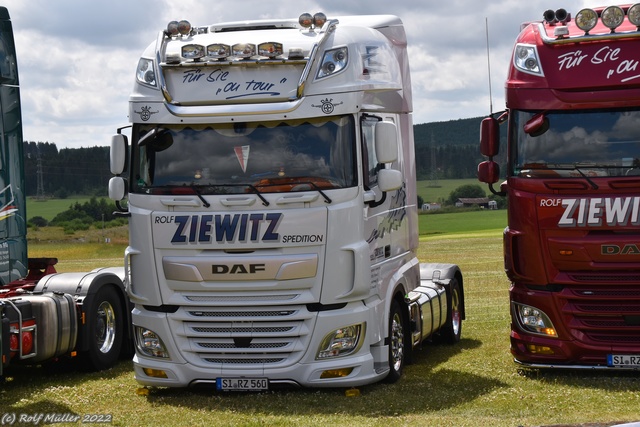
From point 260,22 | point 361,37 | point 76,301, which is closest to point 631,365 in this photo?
point 361,37

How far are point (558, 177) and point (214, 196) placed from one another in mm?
3715

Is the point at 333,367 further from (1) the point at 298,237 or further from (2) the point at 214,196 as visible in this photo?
(2) the point at 214,196

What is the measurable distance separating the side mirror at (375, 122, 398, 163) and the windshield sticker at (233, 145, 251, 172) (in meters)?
1.32

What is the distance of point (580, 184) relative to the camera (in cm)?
1173

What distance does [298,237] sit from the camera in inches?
433

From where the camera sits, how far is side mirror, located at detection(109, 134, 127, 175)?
1154 cm

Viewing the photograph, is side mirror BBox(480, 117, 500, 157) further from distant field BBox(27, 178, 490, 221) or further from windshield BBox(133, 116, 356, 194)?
distant field BBox(27, 178, 490, 221)

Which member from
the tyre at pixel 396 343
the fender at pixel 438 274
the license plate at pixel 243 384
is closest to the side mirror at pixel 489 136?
the tyre at pixel 396 343

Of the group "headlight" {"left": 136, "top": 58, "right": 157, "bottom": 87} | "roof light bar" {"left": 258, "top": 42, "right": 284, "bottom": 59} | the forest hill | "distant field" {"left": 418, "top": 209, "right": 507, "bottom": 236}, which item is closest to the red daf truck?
"roof light bar" {"left": 258, "top": 42, "right": 284, "bottom": 59}

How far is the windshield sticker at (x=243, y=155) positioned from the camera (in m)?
11.2

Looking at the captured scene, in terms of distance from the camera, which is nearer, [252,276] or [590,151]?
[252,276]

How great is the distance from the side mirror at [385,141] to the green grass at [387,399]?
96.1 inches

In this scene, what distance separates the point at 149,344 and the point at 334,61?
354 cm

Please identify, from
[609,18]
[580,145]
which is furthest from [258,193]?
[609,18]
